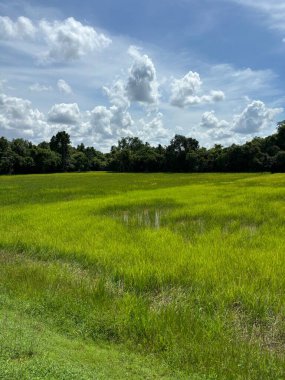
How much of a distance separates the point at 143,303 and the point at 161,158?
261 feet

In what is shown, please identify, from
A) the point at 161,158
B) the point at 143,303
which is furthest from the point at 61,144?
the point at 143,303

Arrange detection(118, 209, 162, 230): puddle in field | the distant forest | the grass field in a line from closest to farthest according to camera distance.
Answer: the grass field, detection(118, 209, 162, 230): puddle in field, the distant forest

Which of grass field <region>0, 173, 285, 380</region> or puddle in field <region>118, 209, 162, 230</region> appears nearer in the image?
grass field <region>0, 173, 285, 380</region>

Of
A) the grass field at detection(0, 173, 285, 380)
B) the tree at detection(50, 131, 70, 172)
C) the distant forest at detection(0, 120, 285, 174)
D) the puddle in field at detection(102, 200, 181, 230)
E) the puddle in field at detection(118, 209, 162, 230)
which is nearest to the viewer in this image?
the grass field at detection(0, 173, 285, 380)

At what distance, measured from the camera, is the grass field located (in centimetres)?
404

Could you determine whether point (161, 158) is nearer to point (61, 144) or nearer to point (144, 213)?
point (61, 144)

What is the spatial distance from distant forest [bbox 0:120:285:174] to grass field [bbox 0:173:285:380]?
188 ft

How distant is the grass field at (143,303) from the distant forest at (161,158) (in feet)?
188

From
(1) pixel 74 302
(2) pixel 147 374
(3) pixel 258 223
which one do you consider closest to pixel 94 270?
(1) pixel 74 302

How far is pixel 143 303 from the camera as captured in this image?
5719 millimetres

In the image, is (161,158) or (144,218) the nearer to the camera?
(144,218)

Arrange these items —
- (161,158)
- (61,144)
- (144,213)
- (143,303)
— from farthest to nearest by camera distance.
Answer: (61,144) < (161,158) < (144,213) < (143,303)

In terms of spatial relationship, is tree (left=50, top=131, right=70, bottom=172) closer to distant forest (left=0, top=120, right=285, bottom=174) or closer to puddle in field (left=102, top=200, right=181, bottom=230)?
distant forest (left=0, top=120, right=285, bottom=174)

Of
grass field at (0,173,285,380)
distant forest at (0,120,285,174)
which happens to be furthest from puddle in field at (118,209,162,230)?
Result: distant forest at (0,120,285,174)
